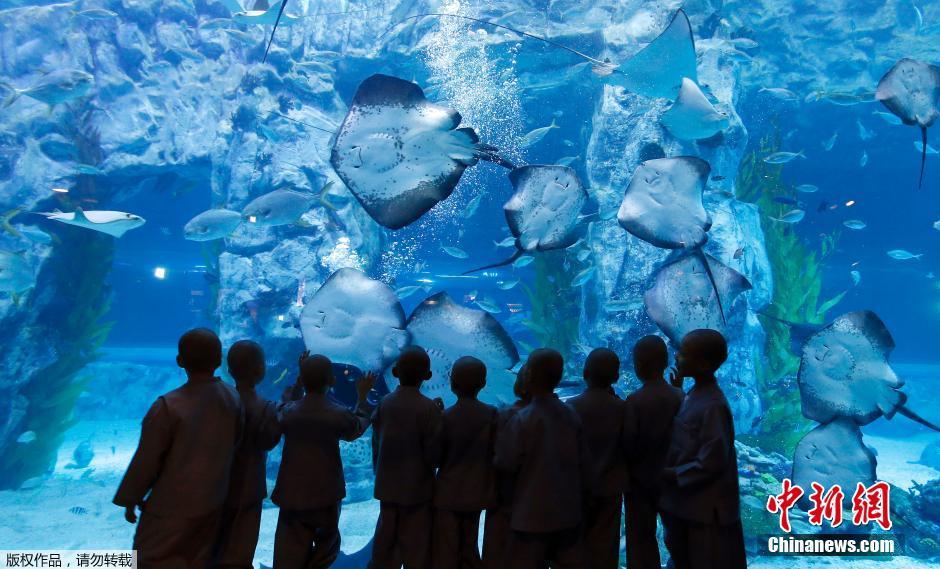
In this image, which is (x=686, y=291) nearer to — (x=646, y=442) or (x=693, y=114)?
(x=693, y=114)

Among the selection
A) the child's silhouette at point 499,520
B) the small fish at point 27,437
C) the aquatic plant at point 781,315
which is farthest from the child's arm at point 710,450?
the small fish at point 27,437

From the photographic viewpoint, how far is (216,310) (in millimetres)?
7898

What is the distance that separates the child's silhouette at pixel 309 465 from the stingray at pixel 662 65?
338 cm

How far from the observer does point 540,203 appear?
387 cm

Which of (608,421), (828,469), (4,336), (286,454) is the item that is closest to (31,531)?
(4,336)

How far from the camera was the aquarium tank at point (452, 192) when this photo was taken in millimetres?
3766

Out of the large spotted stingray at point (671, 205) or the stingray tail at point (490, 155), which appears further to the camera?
the large spotted stingray at point (671, 205)

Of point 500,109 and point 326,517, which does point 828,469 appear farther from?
point 500,109

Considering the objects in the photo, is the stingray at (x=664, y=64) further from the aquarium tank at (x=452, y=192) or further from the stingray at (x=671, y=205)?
the stingray at (x=671, y=205)

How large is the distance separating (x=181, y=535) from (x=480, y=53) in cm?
1036

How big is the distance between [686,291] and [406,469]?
9.93 feet

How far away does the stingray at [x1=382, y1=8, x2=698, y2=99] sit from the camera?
14.1ft

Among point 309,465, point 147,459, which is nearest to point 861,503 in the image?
point 309,465

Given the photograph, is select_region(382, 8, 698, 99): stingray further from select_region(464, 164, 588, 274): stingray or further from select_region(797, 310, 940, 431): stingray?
select_region(797, 310, 940, 431): stingray
